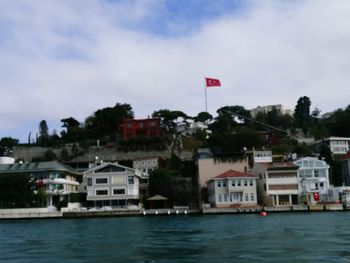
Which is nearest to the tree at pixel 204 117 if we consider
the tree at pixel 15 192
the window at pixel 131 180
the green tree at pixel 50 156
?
the green tree at pixel 50 156

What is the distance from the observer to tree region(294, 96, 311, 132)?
135325 mm

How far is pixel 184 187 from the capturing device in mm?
78625

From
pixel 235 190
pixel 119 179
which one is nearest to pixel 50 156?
pixel 119 179

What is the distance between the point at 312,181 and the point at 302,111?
2673 inches

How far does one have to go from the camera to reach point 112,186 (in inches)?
3098

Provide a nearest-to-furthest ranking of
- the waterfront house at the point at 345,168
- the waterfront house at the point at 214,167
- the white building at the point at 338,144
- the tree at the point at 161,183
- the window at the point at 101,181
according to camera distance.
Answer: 1. the tree at the point at 161,183
2. the window at the point at 101,181
3. the waterfront house at the point at 214,167
4. the waterfront house at the point at 345,168
5. the white building at the point at 338,144

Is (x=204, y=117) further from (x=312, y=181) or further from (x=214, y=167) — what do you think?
(x=312, y=181)

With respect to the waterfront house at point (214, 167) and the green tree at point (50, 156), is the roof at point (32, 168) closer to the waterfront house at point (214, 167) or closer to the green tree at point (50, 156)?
the green tree at point (50, 156)

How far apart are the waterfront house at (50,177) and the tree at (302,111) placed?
72703 millimetres

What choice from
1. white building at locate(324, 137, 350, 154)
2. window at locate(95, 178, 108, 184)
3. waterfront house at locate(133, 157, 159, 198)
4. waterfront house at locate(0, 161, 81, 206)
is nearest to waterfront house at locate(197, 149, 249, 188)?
waterfront house at locate(133, 157, 159, 198)

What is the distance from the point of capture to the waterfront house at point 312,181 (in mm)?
75250

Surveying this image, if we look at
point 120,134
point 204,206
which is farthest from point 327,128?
point 204,206

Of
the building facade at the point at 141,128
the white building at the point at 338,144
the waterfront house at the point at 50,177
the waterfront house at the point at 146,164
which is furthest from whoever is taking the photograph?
the white building at the point at 338,144

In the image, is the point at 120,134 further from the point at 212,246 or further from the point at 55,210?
the point at 212,246
